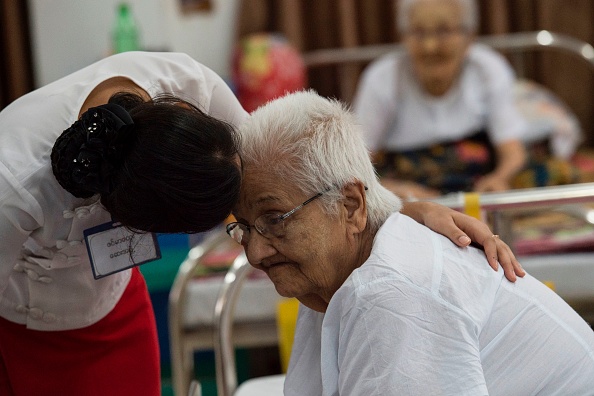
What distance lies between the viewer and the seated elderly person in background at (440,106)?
3908mm

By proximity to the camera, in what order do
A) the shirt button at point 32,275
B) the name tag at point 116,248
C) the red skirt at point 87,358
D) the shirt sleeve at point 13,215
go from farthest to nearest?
the red skirt at point 87,358
the shirt button at point 32,275
the name tag at point 116,248
the shirt sleeve at point 13,215

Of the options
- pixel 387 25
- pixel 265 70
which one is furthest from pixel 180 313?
pixel 387 25

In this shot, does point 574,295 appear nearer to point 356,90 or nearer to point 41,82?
point 356,90

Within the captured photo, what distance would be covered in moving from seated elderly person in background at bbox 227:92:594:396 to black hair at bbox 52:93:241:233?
11 cm

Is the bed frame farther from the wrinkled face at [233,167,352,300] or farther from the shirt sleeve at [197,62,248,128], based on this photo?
the wrinkled face at [233,167,352,300]

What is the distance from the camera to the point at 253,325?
3.23 metres

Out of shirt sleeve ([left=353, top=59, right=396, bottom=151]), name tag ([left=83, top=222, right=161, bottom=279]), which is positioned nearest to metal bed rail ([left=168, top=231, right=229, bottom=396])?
name tag ([left=83, top=222, right=161, bottom=279])

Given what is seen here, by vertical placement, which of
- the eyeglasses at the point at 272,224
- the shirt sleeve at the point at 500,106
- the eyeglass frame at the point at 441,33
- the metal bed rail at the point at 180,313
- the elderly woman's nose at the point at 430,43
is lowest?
the metal bed rail at the point at 180,313

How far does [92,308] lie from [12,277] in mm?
172

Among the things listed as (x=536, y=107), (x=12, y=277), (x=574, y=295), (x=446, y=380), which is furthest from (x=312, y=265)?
(x=536, y=107)

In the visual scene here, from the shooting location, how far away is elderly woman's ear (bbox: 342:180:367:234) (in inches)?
62.1

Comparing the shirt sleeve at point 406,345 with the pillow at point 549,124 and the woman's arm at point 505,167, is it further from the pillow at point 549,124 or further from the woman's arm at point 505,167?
the pillow at point 549,124

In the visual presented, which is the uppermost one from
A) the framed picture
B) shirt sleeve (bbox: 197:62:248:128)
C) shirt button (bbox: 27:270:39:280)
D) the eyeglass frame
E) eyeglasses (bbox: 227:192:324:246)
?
the framed picture

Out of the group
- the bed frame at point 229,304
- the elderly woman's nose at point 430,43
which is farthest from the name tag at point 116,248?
the elderly woman's nose at point 430,43
